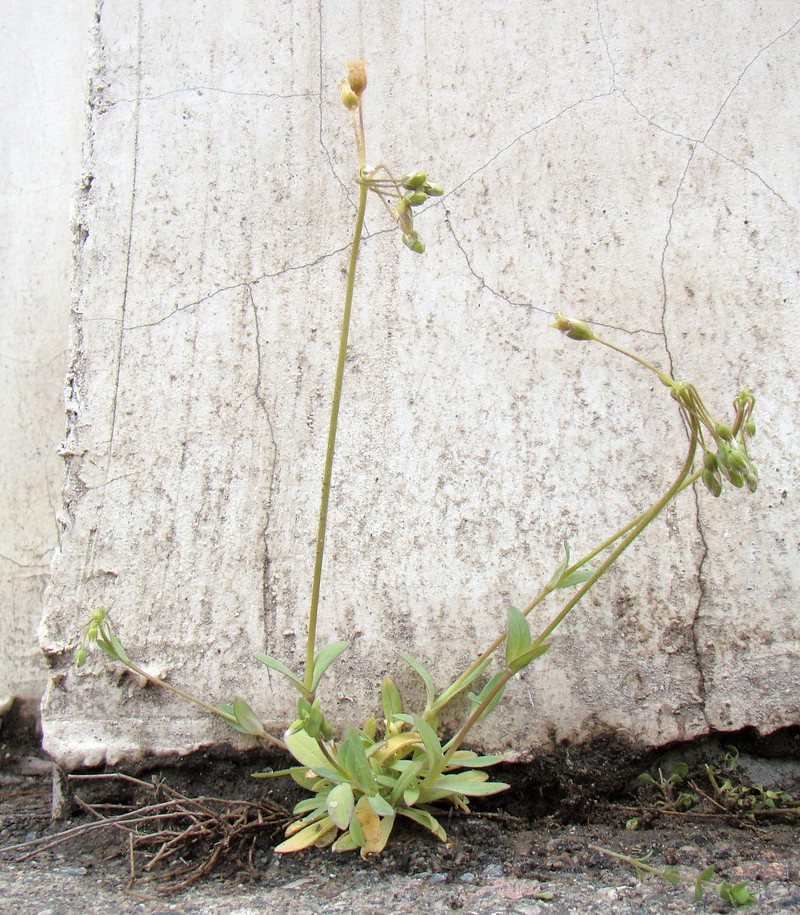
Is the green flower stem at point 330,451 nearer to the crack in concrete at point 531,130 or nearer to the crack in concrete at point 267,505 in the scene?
the crack in concrete at point 267,505

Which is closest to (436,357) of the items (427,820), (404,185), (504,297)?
(504,297)

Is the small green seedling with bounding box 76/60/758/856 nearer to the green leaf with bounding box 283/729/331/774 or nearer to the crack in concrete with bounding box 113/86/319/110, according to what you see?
the green leaf with bounding box 283/729/331/774

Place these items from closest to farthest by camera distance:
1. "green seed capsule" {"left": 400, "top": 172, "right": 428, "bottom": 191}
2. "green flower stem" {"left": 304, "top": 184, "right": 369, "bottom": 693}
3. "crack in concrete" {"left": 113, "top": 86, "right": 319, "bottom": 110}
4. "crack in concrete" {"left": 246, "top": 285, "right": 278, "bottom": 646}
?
"green seed capsule" {"left": 400, "top": 172, "right": 428, "bottom": 191}, "green flower stem" {"left": 304, "top": 184, "right": 369, "bottom": 693}, "crack in concrete" {"left": 246, "top": 285, "right": 278, "bottom": 646}, "crack in concrete" {"left": 113, "top": 86, "right": 319, "bottom": 110}

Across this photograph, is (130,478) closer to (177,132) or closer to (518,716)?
(177,132)

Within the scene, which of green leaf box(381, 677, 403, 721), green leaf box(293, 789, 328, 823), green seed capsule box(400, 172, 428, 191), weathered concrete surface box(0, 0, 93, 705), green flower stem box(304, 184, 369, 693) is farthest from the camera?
weathered concrete surface box(0, 0, 93, 705)

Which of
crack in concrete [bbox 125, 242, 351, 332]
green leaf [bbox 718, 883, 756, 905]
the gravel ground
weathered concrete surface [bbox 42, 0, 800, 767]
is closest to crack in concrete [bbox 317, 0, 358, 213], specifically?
weathered concrete surface [bbox 42, 0, 800, 767]

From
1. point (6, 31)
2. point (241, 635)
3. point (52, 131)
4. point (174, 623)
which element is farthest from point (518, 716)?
point (6, 31)

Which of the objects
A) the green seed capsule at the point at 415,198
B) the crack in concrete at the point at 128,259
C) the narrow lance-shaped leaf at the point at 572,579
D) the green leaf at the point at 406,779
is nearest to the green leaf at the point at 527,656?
the narrow lance-shaped leaf at the point at 572,579

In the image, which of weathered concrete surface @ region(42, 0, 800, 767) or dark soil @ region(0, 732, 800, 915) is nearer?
dark soil @ region(0, 732, 800, 915)
